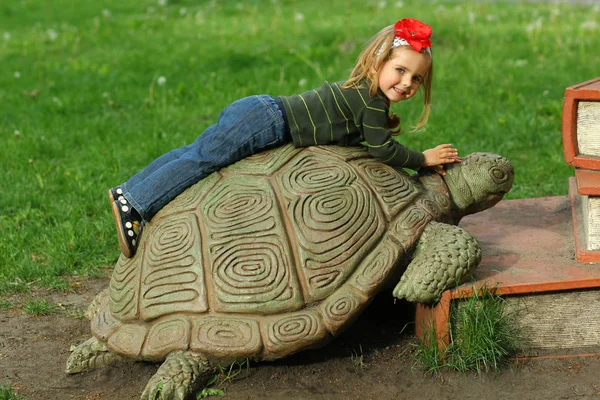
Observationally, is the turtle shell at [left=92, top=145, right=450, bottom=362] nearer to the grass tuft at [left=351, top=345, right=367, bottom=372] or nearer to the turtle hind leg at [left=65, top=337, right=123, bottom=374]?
the turtle hind leg at [left=65, top=337, right=123, bottom=374]

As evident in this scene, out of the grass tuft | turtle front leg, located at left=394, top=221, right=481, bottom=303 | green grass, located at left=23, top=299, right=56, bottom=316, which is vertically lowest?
the grass tuft

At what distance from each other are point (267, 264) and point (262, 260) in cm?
3

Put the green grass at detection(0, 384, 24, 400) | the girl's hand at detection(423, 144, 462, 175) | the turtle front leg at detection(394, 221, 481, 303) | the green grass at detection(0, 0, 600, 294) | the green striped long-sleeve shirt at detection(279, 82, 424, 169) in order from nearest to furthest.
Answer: the green grass at detection(0, 384, 24, 400)
the turtle front leg at detection(394, 221, 481, 303)
the green striped long-sleeve shirt at detection(279, 82, 424, 169)
the girl's hand at detection(423, 144, 462, 175)
the green grass at detection(0, 0, 600, 294)

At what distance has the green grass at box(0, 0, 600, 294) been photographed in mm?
6230

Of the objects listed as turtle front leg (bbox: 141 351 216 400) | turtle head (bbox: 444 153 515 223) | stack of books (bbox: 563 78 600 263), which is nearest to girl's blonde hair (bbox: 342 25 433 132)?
turtle head (bbox: 444 153 515 223)

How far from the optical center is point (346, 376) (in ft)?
13.2

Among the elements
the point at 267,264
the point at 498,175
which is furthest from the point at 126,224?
the point at 498,175

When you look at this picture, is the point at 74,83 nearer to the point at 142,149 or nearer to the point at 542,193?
the point at 142,149

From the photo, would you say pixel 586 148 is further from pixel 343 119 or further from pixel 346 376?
pixel 346 376

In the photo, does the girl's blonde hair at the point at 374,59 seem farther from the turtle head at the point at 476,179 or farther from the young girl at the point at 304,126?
the turtle head at the point at 476,179

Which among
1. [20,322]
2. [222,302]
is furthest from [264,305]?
[20,322]

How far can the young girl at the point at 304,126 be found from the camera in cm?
416

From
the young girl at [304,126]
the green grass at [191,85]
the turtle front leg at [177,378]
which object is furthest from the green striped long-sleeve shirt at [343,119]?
the green grass at [191,85]

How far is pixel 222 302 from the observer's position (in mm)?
3791
